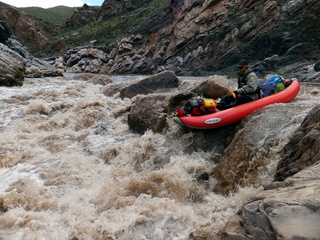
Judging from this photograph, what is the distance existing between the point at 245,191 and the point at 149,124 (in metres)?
3.50

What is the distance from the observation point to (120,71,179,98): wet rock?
10453 mm

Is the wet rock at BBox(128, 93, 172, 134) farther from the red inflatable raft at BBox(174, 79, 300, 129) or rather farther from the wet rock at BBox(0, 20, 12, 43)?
the wet rock at BBox(0, 20, 12, 43)

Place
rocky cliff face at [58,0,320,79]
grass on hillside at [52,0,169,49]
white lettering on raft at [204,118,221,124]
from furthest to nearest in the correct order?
grass on hillside at [52,0,169,49] → rocky cliff face at [58,0,320,79] → white lettering on raft at [204,118,221,124]

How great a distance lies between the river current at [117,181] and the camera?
3.23 meters

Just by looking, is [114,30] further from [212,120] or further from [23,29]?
[212,120]

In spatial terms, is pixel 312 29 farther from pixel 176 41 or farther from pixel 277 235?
pixel 277 235

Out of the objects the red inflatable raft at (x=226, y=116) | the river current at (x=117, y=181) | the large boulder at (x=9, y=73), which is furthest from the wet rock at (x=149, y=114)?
the large boulder at (x=9, y=73)

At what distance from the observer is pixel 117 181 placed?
4.55 metres

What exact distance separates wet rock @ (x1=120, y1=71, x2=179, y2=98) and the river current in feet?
11.4

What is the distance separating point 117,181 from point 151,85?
267 inches

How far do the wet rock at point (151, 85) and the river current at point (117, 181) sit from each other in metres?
3.47

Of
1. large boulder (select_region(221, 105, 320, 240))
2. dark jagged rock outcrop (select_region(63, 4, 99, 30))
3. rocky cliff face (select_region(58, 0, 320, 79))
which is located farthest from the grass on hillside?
large boulder (select_region(221, 105, 320, 240))

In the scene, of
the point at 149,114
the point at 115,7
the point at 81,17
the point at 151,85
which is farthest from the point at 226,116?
the point at 81,17

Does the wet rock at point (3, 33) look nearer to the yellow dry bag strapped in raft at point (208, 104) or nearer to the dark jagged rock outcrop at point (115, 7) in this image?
the yellow dry bag strapped in raft at point (208, 104)
